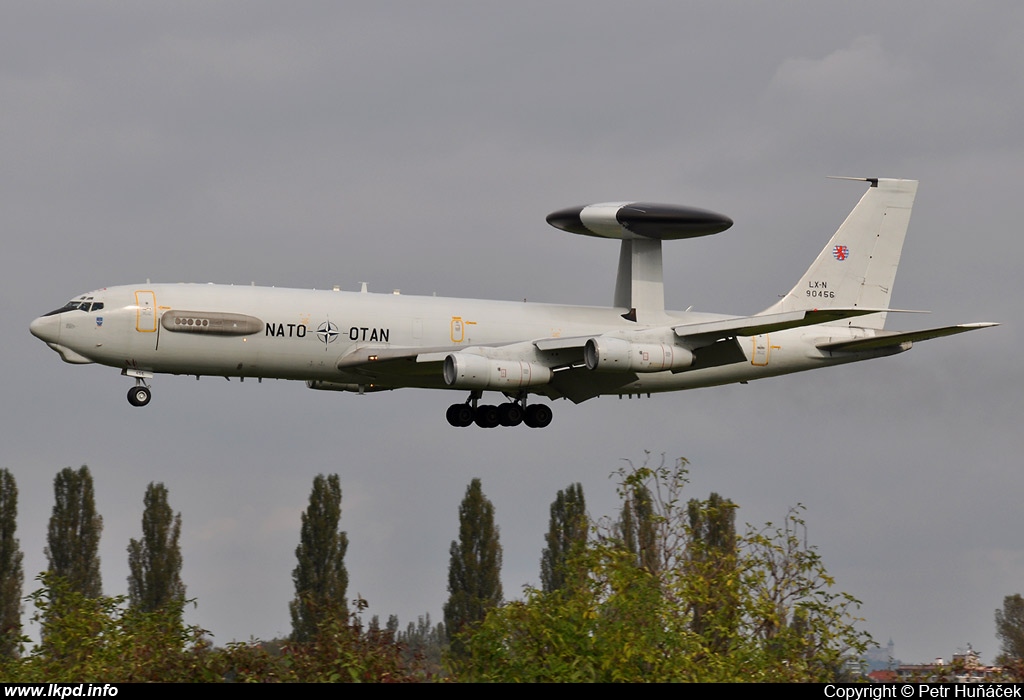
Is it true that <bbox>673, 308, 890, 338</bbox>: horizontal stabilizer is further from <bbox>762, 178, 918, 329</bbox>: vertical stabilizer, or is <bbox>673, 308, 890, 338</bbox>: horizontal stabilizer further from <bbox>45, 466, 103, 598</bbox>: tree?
<bbox>45, 466, 103, 598</bbox>: tree

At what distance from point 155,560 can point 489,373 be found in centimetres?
4229

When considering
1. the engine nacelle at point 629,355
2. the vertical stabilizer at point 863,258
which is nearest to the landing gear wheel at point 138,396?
the engine nacelle at point 629,355

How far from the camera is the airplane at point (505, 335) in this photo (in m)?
50.0

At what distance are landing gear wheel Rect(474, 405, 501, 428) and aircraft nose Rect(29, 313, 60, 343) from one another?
15.7 m

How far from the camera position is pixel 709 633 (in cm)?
3428

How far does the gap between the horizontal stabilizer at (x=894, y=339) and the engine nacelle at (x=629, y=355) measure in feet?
26.1

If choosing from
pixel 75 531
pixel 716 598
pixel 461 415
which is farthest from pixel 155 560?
pixel 716 598

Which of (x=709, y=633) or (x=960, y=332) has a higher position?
(x=960, y=332)

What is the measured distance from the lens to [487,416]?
57031 millimetres

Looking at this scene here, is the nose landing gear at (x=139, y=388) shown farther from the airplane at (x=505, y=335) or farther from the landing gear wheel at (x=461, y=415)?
the landing gear wheel at (x=461, y=415)
